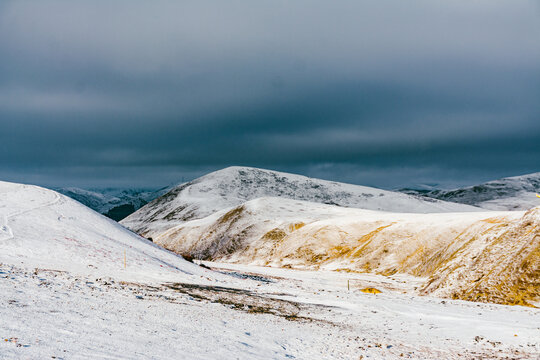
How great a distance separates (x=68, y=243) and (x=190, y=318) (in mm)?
18460

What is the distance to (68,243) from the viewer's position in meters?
29.1

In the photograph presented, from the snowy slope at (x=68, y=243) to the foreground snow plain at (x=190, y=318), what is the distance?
0.53 ft

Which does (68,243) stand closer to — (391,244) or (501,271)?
(501,271)

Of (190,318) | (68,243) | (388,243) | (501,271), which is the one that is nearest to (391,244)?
(388,243)

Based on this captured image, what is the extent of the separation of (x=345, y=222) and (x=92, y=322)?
70.2 meters

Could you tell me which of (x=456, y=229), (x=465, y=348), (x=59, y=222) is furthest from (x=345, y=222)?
(x=465, y=348)

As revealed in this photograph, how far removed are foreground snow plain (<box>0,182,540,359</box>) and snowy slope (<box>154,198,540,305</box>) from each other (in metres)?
5.17

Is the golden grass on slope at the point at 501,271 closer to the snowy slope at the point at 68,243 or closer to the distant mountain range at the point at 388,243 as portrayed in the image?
the distant mountain range at the point at 388,243

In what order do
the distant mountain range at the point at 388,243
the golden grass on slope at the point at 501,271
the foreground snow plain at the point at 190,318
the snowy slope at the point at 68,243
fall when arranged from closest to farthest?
the foreground snow plain at the point at 190,318, the snowy slope at the point at 68,243, the golden grass on slope at the point at 501,271, the distant mountain range at the point at 388,243

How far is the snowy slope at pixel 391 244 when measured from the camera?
2958 cm

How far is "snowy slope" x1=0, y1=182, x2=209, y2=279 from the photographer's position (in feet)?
78.6

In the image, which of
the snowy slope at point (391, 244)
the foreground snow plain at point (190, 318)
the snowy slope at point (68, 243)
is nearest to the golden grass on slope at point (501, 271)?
the snowy slope at point (391, 244)

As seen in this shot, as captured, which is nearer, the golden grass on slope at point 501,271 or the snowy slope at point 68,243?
the snowy slope at point 68,243

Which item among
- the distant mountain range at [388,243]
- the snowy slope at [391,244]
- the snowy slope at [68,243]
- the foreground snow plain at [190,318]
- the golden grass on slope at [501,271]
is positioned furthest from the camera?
the distant mountain range at [388,243]
